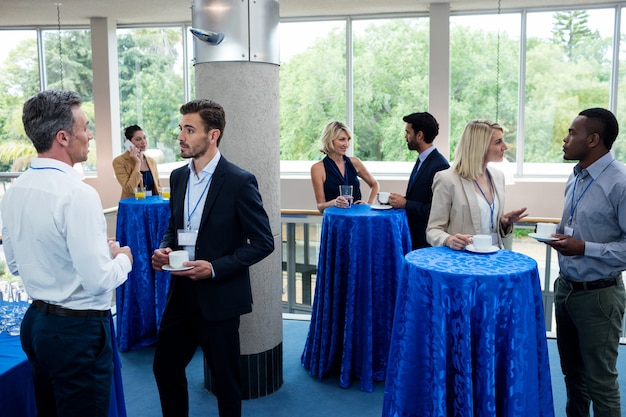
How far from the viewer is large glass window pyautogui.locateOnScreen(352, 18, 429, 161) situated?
30.3ft

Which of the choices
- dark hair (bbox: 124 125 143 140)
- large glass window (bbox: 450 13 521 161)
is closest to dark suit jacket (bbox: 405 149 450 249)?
dark hair (bbox: 124 125 143 140)

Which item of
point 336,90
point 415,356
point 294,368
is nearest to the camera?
point 415,356

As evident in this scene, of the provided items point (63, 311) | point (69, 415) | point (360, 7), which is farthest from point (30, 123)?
point (360, 7)

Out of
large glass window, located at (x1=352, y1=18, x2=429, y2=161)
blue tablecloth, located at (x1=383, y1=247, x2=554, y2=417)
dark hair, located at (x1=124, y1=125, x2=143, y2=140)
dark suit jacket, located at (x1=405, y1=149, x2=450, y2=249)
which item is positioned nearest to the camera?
blue tablecloth, located at (x1=383, y1=247, x2=554, y2=417)

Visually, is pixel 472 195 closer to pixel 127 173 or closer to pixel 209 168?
pixel 209 168

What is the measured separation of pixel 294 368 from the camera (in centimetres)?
385

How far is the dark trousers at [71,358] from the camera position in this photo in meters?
1.91

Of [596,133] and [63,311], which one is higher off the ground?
[596,133]

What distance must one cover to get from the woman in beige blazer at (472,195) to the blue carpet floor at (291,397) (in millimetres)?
1118

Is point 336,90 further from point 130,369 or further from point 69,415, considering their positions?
point 69,415

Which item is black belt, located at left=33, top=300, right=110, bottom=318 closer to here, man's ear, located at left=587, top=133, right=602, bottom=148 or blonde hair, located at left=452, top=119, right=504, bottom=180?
→ blonde hair, located at left=452, top=119, right=504, bottom=180

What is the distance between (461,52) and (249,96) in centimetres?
673

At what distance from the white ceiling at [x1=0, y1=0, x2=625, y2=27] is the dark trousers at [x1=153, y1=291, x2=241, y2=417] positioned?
6.58 metres

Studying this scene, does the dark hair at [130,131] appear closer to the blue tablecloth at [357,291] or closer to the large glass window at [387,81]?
the blue tablecloth at [357,291]
